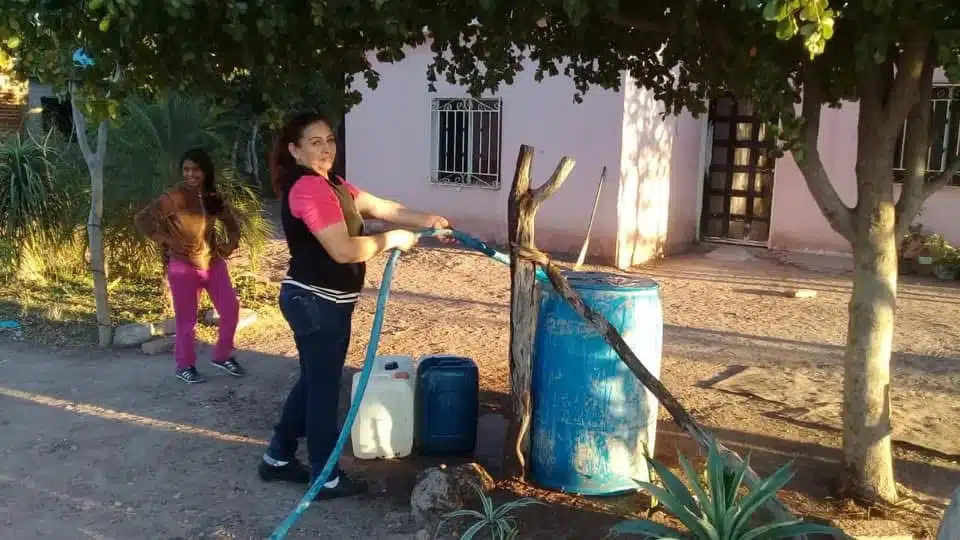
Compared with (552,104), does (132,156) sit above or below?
below

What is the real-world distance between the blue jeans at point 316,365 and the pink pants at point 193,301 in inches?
73.0

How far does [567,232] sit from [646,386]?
7160 mm

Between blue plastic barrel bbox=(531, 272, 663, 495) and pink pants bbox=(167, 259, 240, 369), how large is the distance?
8.93ft

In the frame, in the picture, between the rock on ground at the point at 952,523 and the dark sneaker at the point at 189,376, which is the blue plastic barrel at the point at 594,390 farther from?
the dark sneaker at the point at 189,376

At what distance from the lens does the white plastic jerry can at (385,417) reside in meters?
4.18

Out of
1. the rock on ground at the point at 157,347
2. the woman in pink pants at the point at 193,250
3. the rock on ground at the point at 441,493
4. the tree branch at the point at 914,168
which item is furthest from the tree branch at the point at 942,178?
the rock on ground at the point at 157,347

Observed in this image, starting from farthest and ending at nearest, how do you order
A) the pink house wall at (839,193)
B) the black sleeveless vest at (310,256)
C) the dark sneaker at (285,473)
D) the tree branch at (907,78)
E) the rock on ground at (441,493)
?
the pink house wall at (839,193) → the dark sneaker at (285,473) → the black sleeveless vest at (310,256) → the rock on ground at (441,493) → the tree branch at (907,78)

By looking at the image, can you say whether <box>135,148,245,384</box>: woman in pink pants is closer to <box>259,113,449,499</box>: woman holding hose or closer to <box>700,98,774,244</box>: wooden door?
<box>259,113,449,499</box>: woman holding hose

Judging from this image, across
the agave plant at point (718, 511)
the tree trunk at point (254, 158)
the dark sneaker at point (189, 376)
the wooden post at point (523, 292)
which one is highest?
the tree trunk at point (254, 158)

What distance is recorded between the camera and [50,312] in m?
7.29

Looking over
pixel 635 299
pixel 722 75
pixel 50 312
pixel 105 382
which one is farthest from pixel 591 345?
pixel 50 312

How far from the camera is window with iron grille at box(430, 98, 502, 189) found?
11.3 m

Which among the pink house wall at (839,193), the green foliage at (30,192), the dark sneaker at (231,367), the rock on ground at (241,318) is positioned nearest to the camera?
the dark sneaker at (231,367)

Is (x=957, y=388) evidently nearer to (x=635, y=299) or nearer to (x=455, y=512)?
(x=635, y=299)
